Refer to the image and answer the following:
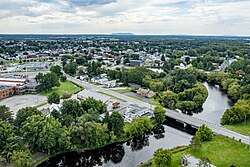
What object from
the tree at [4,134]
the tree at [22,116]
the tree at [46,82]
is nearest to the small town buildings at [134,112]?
the tree at [22,116]

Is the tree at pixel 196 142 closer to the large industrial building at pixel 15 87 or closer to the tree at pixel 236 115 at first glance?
the tree at pixel 236 115

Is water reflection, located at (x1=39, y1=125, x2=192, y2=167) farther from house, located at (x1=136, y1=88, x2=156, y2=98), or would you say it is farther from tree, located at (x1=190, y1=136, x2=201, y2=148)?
house, located at (x1=136, y1=88, x2=156, y2=98)

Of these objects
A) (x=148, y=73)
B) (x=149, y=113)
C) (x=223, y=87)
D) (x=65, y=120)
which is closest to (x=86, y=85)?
(x=148, y=73)

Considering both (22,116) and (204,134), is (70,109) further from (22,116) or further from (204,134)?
(204,134)

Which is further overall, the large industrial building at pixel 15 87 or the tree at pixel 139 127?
the large industrial building at pixel 15 87

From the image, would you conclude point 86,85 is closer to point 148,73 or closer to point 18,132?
point 148,73

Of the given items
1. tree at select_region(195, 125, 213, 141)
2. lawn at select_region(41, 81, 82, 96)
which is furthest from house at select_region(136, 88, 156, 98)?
tree at select_region(195, 125, 213, 141)

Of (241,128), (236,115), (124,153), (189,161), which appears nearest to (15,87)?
(124,153)

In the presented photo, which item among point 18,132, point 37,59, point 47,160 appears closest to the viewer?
point 47,160

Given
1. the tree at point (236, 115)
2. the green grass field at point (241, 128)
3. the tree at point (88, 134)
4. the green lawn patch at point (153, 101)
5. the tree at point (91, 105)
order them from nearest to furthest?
the tree at point (88, 134) → the green grass field at point (241, 128) → the tree at point (236, 115) → the tree at point (91, 105) → the green lawn patch at point (153, 101)
